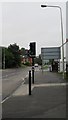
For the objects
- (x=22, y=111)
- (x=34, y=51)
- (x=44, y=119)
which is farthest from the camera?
(x=34, y=51)

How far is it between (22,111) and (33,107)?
97cm

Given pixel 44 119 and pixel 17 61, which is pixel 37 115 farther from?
pixel 17 61

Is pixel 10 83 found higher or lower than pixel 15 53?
lower

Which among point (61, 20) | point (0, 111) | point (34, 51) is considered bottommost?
point (0, 111)

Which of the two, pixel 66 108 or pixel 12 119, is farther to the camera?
pixel 66 108

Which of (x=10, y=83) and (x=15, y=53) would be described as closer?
(x=10, y=83)

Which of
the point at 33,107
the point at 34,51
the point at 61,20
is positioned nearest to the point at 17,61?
the point at 61,20

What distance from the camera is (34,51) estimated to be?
28266mm

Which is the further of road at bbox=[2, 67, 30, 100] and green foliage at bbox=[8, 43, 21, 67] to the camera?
green foliage at bbox=[8, 43, 21, 67]

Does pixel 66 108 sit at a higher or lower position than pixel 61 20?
lower

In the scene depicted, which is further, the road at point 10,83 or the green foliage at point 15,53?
the green foliage at point 15,53

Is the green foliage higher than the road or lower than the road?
higher

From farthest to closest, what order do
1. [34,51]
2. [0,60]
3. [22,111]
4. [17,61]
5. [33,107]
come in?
[17,61] → [0,60] → [34,51] → [33,107] → [22,111]

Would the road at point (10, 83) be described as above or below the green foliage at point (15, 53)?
below
